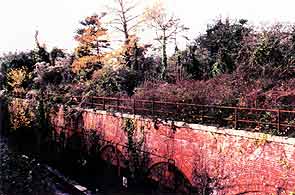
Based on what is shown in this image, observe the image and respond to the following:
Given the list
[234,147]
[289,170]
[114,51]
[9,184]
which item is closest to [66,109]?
[114,51]

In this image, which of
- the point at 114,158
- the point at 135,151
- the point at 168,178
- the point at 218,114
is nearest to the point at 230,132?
the point at 218,114

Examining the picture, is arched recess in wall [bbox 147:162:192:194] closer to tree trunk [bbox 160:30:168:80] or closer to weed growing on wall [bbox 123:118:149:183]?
weed growing on wall [bbox 123:118:149:183]

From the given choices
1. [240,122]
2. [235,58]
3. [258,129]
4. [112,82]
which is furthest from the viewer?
[112,82]

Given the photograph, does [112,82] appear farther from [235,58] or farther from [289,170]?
[289,170]

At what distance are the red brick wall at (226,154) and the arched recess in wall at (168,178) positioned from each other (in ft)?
0.75

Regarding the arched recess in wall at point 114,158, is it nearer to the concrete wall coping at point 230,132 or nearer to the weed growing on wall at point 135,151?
the weed growing on wall at point 135,151

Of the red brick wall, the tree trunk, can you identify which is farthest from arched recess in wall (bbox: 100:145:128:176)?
the tree trunk

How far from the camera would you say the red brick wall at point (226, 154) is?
11.3 meters

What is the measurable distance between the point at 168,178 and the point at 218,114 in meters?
3.15

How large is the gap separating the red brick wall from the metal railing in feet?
1.61

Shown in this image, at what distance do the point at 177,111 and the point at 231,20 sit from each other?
13.1 metres

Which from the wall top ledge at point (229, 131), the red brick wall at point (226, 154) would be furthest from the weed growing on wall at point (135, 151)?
the wall top ledge at point (229, 131)

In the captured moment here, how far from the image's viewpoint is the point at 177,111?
16.3 meters

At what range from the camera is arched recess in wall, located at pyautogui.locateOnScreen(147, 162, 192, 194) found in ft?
49.2
